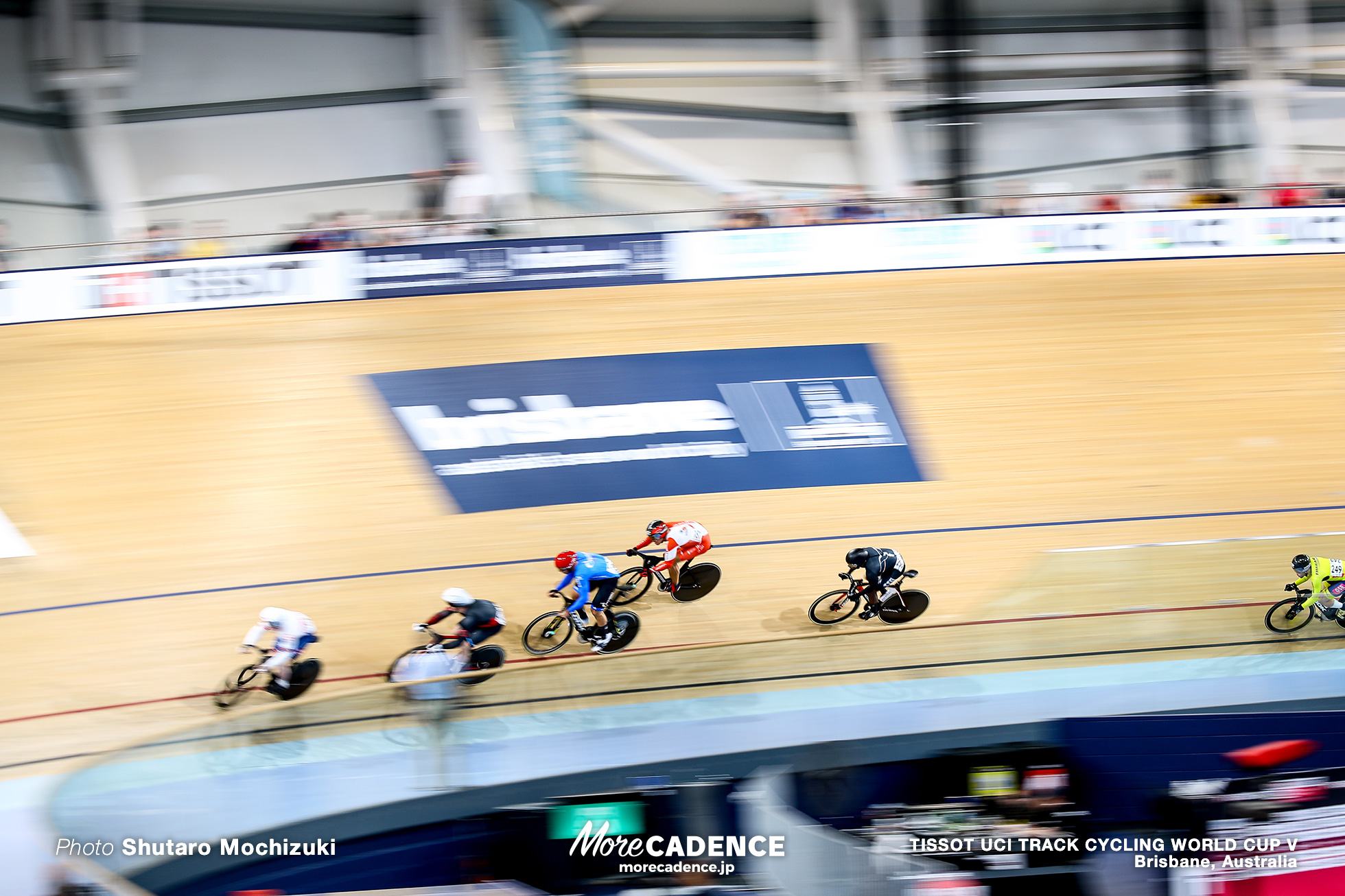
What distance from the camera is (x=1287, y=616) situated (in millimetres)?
4762

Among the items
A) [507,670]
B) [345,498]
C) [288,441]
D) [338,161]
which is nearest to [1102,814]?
[507,670]

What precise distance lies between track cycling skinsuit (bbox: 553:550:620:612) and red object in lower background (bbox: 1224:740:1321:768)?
10.0ft

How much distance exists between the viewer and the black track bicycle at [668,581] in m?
6.28

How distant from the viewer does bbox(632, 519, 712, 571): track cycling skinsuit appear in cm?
616

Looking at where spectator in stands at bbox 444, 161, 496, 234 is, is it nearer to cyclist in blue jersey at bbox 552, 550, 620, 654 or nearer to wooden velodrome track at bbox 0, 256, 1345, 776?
wooden velodrome track at bbox 0, 256, 1345, 776

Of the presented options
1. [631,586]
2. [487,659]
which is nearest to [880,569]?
[631,586]

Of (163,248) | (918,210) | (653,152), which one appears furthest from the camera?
(653,152)

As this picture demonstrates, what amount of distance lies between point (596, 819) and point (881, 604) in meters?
2.51

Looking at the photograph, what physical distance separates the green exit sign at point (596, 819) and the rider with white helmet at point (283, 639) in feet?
6.81

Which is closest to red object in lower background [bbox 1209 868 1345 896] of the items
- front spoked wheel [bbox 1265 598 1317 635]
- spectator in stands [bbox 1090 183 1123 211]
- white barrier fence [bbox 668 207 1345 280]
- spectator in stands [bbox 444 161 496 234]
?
front spoked wheel [bbox 1265 598 1317 635]

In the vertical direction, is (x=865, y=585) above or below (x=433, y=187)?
below

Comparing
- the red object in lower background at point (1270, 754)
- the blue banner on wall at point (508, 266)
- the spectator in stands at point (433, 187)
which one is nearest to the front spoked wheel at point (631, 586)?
the red object in lower background at point (1270, 754)

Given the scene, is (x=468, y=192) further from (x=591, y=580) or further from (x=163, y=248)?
(x=591, y=580)

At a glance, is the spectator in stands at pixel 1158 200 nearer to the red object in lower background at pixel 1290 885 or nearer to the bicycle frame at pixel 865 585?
the bicycle frame at pixel 865 585
